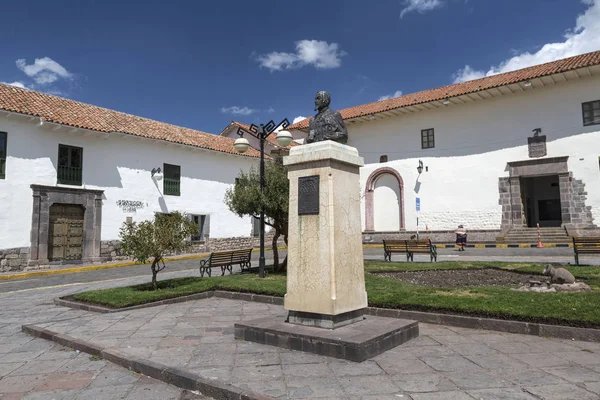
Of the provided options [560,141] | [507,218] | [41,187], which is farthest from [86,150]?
[560,141]

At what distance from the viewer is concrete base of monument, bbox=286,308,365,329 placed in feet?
16.0

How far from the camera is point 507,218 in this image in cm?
2012

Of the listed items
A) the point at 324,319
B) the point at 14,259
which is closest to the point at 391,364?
the point at 324,319

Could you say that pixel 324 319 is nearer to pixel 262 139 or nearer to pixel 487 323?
pixel 487 323

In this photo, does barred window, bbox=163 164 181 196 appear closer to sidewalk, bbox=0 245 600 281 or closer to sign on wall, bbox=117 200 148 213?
sign on wall, bbox=117 200 148 213

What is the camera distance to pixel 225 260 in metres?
12.5

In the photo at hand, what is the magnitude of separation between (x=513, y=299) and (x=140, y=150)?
18.1 metres

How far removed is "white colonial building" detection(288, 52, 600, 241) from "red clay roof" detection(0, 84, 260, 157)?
8.62 metres

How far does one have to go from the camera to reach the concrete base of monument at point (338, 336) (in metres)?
4.32

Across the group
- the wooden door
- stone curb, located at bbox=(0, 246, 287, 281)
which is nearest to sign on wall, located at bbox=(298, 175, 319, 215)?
stone curb, located at bbox=(0, 246, 287, 281)

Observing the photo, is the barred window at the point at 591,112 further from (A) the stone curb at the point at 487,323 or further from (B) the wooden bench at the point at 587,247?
(A) the stone curb at the point at 487,323

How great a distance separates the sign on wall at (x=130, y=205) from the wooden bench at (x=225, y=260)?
8.22 metres

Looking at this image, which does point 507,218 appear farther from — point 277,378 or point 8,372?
point 8,372

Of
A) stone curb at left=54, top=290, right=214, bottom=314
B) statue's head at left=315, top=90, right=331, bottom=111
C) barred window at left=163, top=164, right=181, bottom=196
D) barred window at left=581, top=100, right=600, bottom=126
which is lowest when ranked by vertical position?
stone curb at left=54, top=290, right=214, bottom=314
